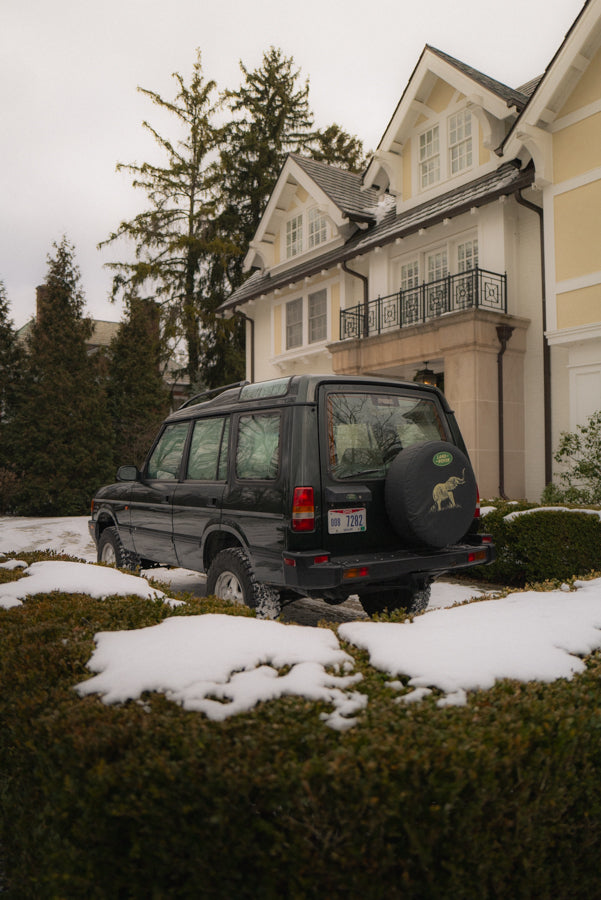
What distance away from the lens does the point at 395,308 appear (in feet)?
53.8

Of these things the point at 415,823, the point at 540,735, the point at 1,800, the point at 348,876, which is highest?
Result: the point at 540,735

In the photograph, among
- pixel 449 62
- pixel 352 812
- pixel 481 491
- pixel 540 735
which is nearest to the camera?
pixel 352 812

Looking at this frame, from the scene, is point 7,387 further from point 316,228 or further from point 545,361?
point 545,361

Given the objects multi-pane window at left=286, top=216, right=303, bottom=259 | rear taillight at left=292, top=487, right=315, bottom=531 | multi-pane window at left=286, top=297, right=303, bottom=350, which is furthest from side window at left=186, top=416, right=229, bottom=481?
multi-pane window at left=286, top=216, right=303, bottom=259

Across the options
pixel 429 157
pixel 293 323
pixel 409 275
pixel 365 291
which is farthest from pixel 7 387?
pixel 429 157

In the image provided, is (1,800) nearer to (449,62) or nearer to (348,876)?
(348,876)

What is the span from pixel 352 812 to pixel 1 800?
1.44 metres

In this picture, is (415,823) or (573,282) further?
(573,282)

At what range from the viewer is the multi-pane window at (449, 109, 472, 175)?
50.6ft

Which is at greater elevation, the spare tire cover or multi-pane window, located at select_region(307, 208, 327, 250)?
multi-pane window, located at select_region(307, 208, 327, 250)

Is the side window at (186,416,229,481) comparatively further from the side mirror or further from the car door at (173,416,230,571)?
the side mirror

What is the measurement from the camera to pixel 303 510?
469 cm

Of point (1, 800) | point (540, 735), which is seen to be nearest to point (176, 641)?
point (1, 800)

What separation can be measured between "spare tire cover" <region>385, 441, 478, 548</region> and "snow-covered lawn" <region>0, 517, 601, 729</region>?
50.2 inches
